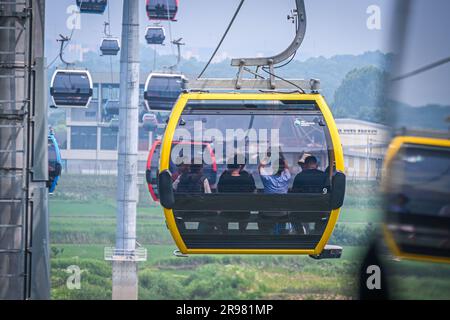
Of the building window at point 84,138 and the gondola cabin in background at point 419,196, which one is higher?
the building window at point 84,138

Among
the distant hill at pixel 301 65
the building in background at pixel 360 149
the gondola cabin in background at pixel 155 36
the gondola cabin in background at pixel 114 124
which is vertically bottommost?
the building in background at pixel 360 149

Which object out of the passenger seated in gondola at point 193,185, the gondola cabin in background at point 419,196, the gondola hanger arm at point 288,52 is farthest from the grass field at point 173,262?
the gondola cabin in background at point 419,196

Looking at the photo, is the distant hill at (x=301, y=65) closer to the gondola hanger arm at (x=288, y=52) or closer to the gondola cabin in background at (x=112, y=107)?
the gondola cabin in background at (x=112, y=107)

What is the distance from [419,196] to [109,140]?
28.2 ft

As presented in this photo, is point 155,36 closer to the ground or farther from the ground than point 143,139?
farther from the ground

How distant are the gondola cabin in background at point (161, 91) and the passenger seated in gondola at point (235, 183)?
4.86 metres

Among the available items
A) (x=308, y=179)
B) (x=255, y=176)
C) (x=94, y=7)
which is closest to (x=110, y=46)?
(x=94, y=7)

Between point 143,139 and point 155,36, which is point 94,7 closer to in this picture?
point 155,36

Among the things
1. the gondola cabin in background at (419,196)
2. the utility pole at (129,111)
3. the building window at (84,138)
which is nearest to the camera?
the gondola cabin in background at (419,196)

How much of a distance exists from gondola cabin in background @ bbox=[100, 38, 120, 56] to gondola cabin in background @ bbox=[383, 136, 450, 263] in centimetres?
846

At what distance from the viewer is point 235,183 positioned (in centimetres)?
739

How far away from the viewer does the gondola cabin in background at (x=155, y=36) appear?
12031mm

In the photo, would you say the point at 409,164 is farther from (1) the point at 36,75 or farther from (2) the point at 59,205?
(2) the point at 59,205
